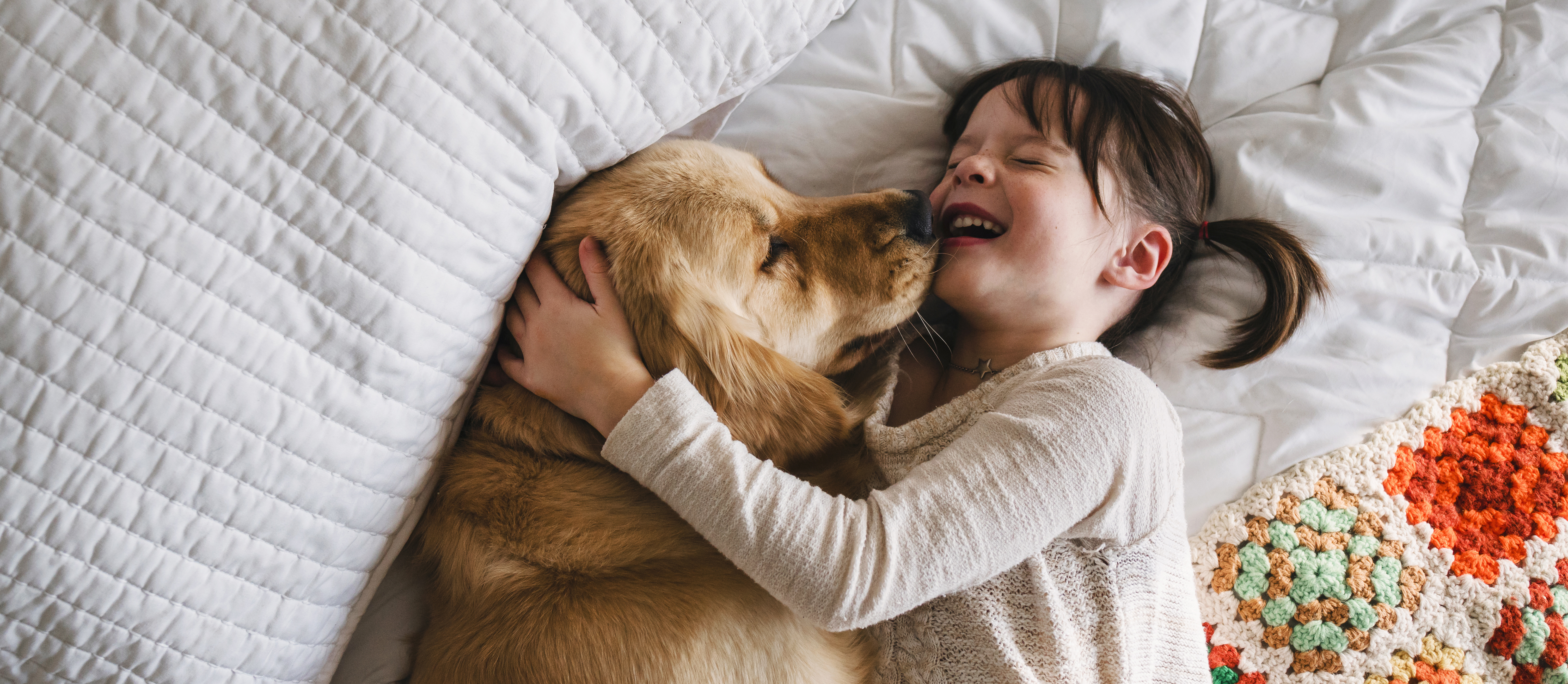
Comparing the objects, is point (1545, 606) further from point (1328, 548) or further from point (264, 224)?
point (264, 224)

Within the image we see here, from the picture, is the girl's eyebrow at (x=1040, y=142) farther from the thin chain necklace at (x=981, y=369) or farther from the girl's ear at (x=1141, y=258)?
the thin chain necklace at (x=981, y=369)

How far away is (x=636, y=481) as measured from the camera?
3.49ft

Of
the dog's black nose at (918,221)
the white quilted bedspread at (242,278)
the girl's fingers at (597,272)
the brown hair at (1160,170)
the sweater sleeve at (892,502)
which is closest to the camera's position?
the white quilted bedspread at (242,278)

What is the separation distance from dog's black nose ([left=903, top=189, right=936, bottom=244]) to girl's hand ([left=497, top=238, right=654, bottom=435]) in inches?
17.1

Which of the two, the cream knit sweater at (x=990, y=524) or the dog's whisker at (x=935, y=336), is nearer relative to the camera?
the cream knit sweater at (x=990, y=524)

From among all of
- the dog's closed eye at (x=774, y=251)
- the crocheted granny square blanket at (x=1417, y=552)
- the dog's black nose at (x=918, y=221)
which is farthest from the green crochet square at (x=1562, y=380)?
the dog's closed eye at (x=774, y=251)

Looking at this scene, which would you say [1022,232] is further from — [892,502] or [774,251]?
[892,502]

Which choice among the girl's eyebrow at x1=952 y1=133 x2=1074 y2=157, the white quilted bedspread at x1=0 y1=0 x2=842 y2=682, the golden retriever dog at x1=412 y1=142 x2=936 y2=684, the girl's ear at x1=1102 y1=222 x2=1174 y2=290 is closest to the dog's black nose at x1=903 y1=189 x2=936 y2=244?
the golden retriever dog at x1=412 y1=142 x2=936 y2=684

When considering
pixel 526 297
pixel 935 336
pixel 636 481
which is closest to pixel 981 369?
pixel 935 336

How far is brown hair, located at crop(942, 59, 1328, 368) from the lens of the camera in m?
1.30

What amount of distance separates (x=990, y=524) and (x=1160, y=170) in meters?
0.72

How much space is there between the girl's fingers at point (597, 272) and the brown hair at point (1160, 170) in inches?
28.6

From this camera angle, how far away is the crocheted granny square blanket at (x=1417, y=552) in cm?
131

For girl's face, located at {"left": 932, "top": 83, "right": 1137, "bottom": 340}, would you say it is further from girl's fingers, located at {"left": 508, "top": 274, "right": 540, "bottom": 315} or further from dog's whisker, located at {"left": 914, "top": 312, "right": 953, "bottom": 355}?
girl's fingers, located at {"left": 508, "top": 274, "right": 540, "bottom": 315}
